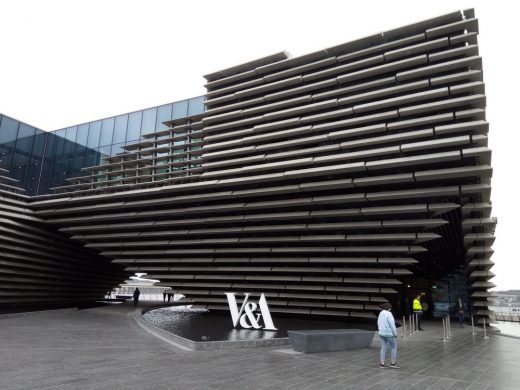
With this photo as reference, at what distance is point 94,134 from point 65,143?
242cm

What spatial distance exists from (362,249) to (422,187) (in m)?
3.53

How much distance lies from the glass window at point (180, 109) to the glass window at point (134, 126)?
8.30ft

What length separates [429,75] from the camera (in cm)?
1517

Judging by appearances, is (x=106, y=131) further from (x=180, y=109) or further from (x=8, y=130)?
(x=8, y=130)

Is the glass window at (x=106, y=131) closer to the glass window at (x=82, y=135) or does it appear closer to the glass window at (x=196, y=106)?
the glass window at (x=82, y=135)

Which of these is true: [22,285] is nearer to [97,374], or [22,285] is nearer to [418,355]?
[97,374]

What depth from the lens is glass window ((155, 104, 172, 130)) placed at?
2255 centimetres

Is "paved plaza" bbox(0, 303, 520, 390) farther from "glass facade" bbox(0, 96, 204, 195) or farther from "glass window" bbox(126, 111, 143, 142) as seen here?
"glass facade" bbox(0, 96, 204, 195)

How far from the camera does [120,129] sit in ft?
78.7

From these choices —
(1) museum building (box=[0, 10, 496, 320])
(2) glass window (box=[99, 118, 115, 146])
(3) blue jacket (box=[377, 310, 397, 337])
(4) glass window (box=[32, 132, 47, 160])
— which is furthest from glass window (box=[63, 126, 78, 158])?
(3) blue jacket (box=[377, 310, 397, 337])

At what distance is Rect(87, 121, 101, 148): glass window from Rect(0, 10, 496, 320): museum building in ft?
0.30

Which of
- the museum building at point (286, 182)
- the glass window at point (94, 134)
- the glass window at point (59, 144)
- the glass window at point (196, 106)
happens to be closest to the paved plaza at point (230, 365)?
the museum building at point (286, 182)

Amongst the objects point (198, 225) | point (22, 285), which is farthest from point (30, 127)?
point (198, 225)

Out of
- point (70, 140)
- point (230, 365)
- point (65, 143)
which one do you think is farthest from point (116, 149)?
point (230, 365)
